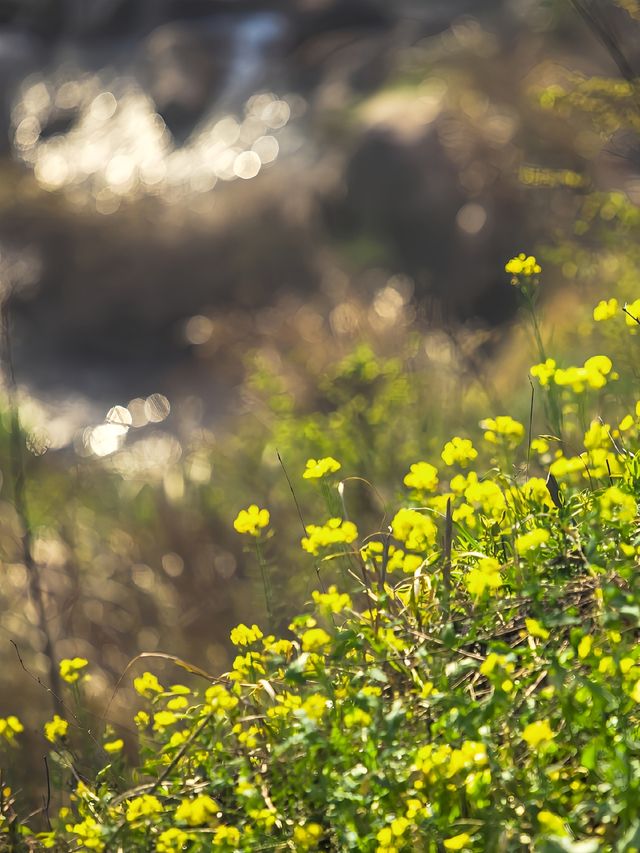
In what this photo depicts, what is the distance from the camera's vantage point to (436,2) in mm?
20609

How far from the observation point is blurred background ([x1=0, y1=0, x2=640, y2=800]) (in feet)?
27.0

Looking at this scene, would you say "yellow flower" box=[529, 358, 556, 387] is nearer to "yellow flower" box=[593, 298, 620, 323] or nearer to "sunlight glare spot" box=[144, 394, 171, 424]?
"yellow flower" box=[593, 298, 620, 323]

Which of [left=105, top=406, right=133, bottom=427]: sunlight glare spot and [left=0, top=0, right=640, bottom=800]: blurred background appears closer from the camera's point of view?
[left=0, top=0, right=640, bottom=800]: blurred background

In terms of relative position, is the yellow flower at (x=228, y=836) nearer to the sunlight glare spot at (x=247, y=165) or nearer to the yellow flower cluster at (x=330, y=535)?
the yellow flower cluster at (x=330, y=535)

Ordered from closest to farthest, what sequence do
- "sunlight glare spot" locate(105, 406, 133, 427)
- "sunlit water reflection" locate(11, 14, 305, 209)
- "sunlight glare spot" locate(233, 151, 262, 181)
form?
"sunlight glare spot" locate(105, 406, 133, 427) → "sunlight glare spot" locate(233, 151, 262, 181) → "sunlit water reflection" locate(11, 14, 305, 209)

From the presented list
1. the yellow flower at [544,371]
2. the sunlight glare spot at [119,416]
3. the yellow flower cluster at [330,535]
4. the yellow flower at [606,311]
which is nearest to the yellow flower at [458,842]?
the yellow flower cluster at [330,535]

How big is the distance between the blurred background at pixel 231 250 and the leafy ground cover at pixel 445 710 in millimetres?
3827

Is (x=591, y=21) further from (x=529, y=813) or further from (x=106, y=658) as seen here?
(x=106, y=658)

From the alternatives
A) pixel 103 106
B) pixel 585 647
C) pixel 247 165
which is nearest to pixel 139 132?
pixel 103 106

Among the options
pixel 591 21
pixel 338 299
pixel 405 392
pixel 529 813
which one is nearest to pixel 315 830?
pixel 529 813

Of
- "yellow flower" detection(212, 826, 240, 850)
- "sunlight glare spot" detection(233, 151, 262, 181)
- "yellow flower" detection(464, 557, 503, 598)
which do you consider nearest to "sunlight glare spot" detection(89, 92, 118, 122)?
"sunlight glare spot" detection(233, 151, 262, 181)

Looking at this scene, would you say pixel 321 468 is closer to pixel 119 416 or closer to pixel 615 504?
pixel 615 504

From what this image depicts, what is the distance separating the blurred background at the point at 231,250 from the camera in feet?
27.0

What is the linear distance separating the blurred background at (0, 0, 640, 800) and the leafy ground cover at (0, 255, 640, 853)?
383cm
